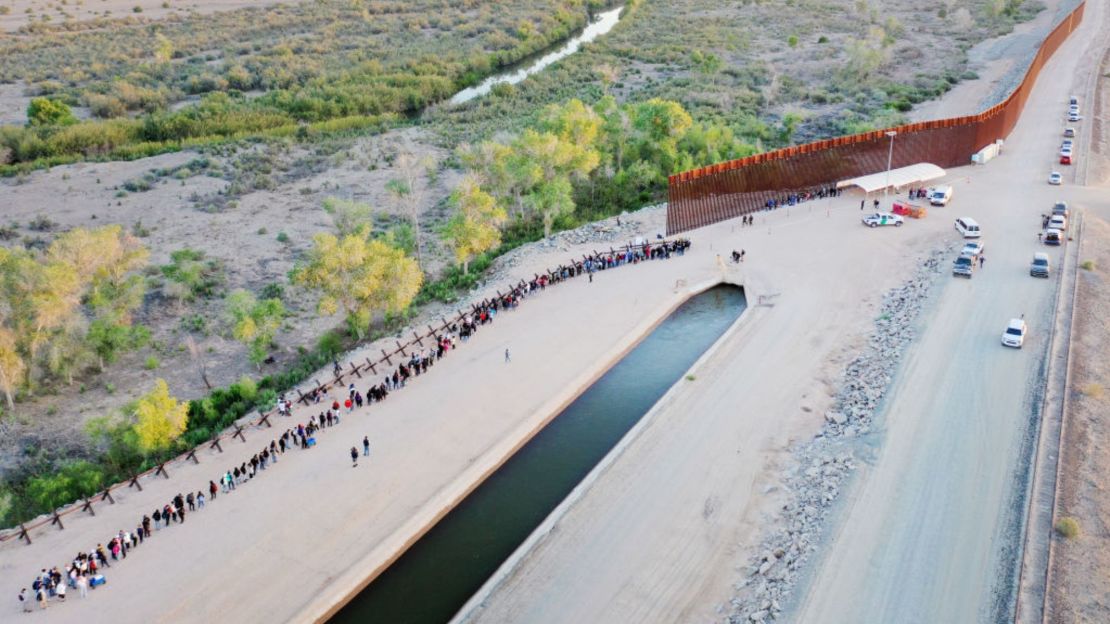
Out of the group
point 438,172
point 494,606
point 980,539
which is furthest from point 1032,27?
point 494,606

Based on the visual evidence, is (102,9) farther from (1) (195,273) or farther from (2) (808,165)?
(2) (808,165)

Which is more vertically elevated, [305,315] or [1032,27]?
[1032,27]

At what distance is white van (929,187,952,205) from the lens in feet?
172

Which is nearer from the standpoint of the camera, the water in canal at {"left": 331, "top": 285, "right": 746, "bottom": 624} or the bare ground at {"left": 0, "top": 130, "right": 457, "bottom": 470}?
the water in canal at {"left": 331, "top": 285, "right": 746, "bottom": 624}

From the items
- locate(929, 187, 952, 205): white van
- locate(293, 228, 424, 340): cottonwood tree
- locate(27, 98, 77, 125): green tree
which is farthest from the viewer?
locate(27, 98, 77, 125): green tree

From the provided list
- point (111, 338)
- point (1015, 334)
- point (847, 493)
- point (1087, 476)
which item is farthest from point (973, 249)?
point (111, 338)

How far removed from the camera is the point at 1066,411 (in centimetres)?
2903

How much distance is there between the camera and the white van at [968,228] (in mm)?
46500

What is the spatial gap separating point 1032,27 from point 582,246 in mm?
97697

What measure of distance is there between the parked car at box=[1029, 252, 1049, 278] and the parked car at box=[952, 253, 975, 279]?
2.67 metres

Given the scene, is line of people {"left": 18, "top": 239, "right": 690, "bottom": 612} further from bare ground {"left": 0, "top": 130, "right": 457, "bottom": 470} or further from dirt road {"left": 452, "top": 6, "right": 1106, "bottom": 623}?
dirt road {"left": 452, "top": 6, "right": 1106, "bottom": 623}

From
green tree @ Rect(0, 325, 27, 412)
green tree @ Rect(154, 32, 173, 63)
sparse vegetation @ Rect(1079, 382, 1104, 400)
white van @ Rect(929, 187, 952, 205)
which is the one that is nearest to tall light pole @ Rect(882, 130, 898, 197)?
white van @ Rect(929, 187, 952, 205)

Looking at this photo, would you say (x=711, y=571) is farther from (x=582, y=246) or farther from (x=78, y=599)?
(x=582, y=246)

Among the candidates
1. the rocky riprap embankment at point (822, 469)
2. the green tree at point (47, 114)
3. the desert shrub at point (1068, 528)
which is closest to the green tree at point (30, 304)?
the rocky riprap embankment at point (822, 469)
